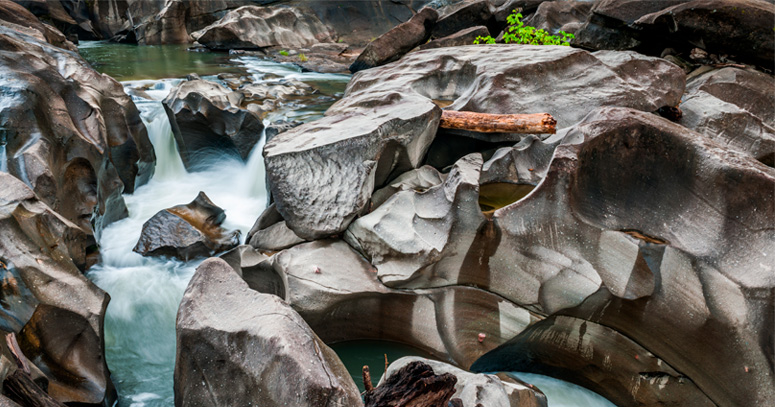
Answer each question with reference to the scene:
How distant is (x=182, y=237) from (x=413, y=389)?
156 inches

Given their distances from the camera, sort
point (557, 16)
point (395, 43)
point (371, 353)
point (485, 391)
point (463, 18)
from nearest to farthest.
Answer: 1. point (485, 391)
2. point (371, 353)
3. point (395, 43)
4. point (557, 16)
5. point (463, 18)

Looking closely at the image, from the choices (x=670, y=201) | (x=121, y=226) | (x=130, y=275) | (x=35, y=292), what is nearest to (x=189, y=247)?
(x=130, y=275)

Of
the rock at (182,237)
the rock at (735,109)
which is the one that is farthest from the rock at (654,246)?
the rock at (182,237)

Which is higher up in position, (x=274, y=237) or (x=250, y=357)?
(x=250, y=357)

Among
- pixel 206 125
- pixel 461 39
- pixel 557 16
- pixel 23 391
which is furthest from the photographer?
pixel 557 16

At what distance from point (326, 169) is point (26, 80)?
11.5 ft

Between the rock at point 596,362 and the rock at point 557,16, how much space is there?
8671 mm

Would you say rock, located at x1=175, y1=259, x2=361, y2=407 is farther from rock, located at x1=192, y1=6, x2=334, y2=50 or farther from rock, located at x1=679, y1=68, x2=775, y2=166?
rock, located at x1=192, y1=6, x2=334, y2=50

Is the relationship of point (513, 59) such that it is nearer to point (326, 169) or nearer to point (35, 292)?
point (326, 169)

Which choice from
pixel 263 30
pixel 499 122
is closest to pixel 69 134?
pixel 499 122

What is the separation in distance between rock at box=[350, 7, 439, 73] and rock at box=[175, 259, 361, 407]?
8.58m

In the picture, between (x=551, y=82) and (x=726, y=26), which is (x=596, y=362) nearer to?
(x=551, y=82)

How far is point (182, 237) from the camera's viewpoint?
217 inches

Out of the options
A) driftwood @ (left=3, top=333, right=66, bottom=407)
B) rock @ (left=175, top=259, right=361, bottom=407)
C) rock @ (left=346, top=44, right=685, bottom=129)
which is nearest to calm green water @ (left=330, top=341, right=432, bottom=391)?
rock @ (left=175, top=259, right=361, bottom=407)
